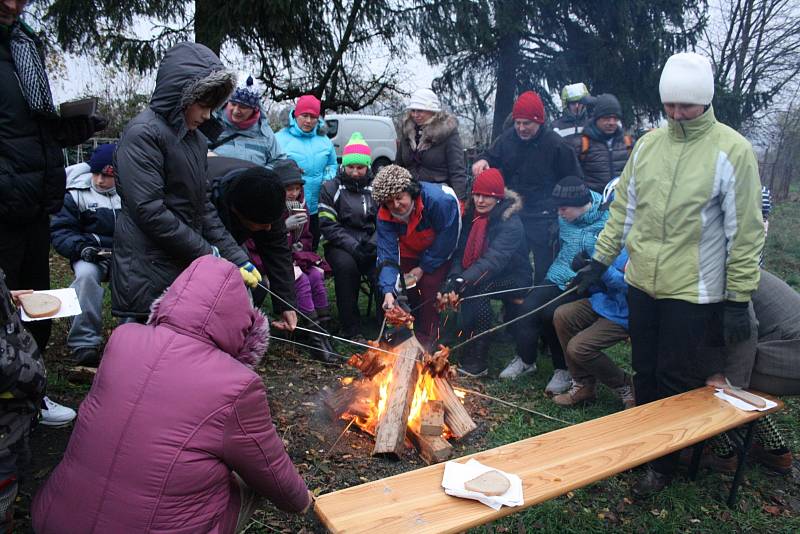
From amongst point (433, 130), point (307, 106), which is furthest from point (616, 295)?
point (307, 106)

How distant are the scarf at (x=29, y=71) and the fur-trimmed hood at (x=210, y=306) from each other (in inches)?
67.8

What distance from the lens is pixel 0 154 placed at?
9.32ft

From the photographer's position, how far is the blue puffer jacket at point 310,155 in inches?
223

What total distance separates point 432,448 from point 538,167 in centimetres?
294

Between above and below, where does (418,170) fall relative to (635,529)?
above

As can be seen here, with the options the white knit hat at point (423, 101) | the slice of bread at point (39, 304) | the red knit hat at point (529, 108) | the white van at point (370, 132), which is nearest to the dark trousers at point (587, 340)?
the red knit hat at point (529, 108)

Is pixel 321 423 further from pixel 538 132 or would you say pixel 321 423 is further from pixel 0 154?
pixel 538 132

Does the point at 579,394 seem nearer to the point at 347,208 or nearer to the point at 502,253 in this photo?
the point at 502,253

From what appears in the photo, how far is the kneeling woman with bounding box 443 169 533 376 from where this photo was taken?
470 cm

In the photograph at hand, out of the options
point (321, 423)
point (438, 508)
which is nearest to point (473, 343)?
point (321, 423)

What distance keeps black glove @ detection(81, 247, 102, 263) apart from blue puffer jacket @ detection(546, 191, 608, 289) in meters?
3.37

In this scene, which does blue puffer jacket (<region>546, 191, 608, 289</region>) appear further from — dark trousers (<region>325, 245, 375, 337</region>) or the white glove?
the white glove

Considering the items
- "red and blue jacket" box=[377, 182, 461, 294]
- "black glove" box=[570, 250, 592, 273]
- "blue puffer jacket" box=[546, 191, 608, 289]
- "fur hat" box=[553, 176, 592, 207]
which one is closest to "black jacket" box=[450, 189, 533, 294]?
"red and blue jacket" box=[377, 182, 461, 294]

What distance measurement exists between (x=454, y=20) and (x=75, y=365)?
8191 millimetres
